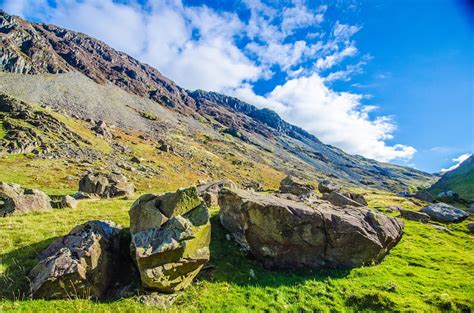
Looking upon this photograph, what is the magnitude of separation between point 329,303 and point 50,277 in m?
16.1

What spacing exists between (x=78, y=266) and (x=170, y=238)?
4.90 m

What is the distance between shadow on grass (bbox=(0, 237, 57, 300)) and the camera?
46.7 feet

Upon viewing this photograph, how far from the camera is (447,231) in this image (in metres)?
42.2

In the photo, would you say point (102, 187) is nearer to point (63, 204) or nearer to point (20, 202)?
point (63, 204)

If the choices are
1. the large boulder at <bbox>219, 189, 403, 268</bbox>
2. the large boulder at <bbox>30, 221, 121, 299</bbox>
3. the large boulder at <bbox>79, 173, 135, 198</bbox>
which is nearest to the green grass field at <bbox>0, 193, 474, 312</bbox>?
the large boulder at <bbox>30, 221, 121, 299</bbox>

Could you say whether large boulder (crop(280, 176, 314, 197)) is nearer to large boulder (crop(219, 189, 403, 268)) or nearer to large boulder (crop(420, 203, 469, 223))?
large boulder (crop(420, 203, 469, 223))

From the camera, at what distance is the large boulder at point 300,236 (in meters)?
22.3

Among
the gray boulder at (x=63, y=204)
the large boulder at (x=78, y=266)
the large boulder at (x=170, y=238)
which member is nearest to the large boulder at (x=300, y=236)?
the large boulder at (x=170, y=238)

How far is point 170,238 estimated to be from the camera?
1694 cm

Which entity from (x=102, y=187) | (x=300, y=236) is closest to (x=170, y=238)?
(x=300, y=236)

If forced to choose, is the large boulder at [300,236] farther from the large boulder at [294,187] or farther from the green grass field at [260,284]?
the large boulder at [294,187]

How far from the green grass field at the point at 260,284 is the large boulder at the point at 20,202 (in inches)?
68.5

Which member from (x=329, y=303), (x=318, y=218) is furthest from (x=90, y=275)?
(x=318, y=218)

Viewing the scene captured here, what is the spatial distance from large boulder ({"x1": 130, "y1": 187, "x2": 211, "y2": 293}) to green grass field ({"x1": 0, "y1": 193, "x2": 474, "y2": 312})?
130 cm
